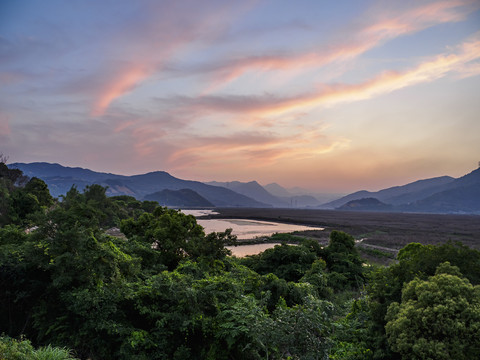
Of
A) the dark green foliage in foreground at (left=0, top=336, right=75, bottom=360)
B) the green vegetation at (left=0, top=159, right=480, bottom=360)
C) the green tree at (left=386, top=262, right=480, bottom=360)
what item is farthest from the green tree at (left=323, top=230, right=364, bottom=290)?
the dark green foliage in foreground at (left=0, top=336, right=75, bottom=360)

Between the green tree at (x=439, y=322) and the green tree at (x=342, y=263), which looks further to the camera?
the green tree at (x=342, y=263)

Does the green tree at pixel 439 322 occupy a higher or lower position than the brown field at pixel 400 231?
higher

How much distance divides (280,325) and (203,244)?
10.1 m

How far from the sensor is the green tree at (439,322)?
5.16 metres

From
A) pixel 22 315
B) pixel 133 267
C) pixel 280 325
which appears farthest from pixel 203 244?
pixel 280 325

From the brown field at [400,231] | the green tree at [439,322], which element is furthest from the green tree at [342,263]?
the green tree at [439,322]

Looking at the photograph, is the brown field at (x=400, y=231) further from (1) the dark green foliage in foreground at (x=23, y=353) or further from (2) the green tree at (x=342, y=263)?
(1) the dark green foliage in foreground at (x=23, y=353)

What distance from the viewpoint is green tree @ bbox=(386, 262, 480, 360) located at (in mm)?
5160

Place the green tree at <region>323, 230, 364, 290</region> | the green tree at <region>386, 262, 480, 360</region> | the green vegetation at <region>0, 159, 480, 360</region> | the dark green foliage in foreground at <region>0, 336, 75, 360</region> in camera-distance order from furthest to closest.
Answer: the green tree at <region>323, 230, 364, 290</region>
the green vegetation at <region>0, 159, 480, 360</region>
the green tree at <region>386, 262, 480, 360</region>
the dark green foliage in foreground at <region>0, 336, 75, 360</region>

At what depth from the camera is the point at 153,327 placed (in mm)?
8508

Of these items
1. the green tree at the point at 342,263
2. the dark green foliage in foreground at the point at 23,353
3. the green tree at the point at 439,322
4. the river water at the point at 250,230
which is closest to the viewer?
the dark green foliage in foreground at the point at 23,353

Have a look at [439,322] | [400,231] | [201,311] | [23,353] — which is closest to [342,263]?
[201,311]

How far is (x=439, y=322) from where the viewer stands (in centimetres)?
543

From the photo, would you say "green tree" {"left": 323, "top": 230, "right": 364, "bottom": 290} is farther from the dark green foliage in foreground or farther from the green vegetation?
the dark green foliage in foreground
